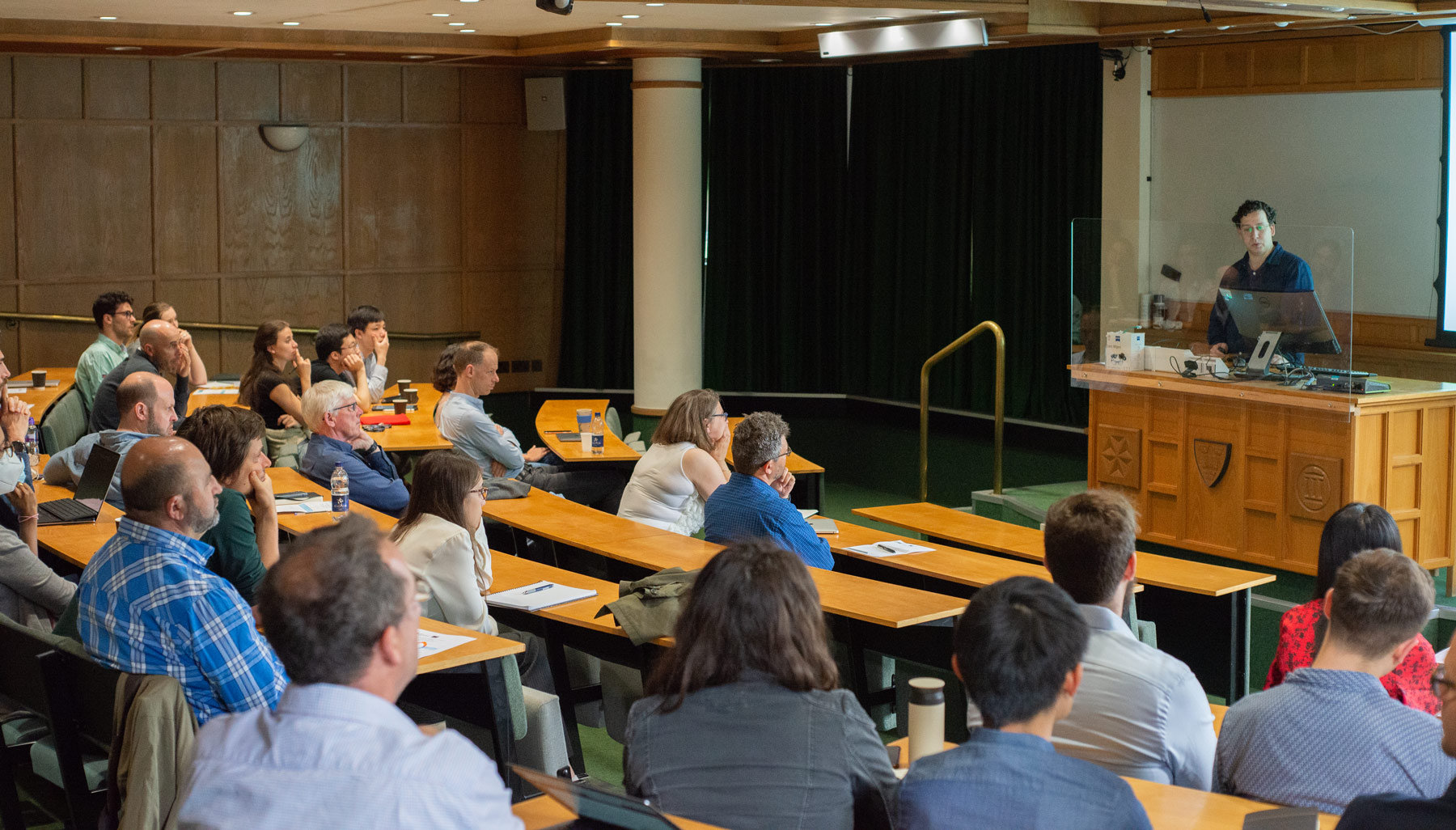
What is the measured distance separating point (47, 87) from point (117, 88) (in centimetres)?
46

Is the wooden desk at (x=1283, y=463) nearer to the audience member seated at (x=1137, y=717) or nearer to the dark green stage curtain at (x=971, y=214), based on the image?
the dark green stage curtain at (x=971, y=214)

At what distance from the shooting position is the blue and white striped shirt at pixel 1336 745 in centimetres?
253

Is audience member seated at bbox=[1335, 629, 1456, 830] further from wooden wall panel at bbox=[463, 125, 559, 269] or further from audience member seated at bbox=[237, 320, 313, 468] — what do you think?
wooden wall panel at bbox=[463, 125, 559, 269]

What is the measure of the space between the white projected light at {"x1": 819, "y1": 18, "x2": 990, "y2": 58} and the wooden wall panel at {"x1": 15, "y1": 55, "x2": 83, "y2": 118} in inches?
213

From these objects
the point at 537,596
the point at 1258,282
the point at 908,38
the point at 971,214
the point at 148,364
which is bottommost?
the point at 537,596

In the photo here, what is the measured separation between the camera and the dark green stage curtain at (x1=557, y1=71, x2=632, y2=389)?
1155 cm

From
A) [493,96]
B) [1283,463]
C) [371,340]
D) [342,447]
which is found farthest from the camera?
[493,96]

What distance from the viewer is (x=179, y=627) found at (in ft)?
10.2

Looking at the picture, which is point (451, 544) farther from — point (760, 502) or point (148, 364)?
point (148, 364)

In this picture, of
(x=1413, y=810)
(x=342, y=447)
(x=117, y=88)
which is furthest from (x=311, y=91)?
(x=1413, y=810)

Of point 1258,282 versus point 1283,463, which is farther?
point 1258,282

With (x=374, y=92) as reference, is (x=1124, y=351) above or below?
below

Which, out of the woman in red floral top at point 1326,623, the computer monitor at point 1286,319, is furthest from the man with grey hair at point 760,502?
the computer monitor at point 1286,319

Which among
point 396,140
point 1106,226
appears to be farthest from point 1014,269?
point 396,140
